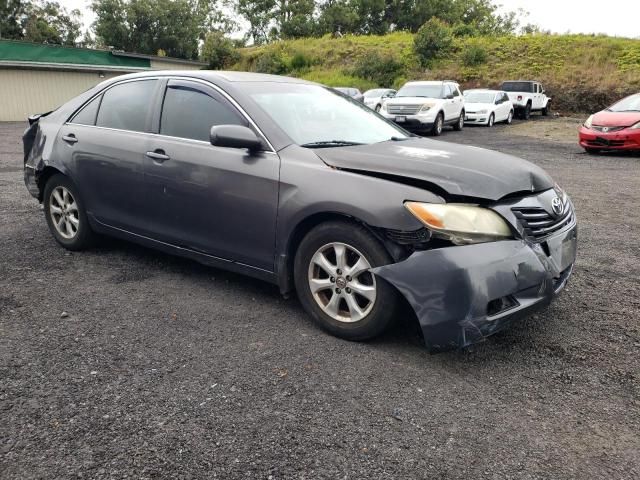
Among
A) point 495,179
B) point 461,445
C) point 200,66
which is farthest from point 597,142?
point 200,66

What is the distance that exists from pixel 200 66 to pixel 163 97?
37473 millimetres

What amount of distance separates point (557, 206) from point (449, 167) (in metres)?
0.77

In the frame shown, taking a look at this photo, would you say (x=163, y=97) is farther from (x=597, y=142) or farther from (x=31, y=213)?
(x=597, y=142)

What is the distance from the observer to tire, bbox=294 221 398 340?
3164 mm

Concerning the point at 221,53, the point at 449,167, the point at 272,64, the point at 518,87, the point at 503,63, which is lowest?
the point at 449,167

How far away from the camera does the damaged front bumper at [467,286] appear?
2895 mm

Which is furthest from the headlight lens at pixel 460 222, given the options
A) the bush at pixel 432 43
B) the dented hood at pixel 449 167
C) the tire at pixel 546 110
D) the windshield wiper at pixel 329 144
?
the bush at pixel 432 43

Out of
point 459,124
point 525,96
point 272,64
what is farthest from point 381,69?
point 459,124

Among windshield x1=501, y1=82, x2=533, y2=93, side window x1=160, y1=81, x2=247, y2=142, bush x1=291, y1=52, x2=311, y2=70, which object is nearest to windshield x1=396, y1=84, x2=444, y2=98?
windshield x1=501, y1=82, x2=533, y2=93

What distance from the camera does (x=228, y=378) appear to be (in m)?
2.94

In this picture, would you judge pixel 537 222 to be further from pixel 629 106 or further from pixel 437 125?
pixel 437 125


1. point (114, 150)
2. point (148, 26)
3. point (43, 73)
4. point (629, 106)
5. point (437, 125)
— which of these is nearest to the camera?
point (114, 150)

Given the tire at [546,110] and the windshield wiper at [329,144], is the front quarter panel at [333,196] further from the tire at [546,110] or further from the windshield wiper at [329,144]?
the tire at [546,110]

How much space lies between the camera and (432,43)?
110ft
